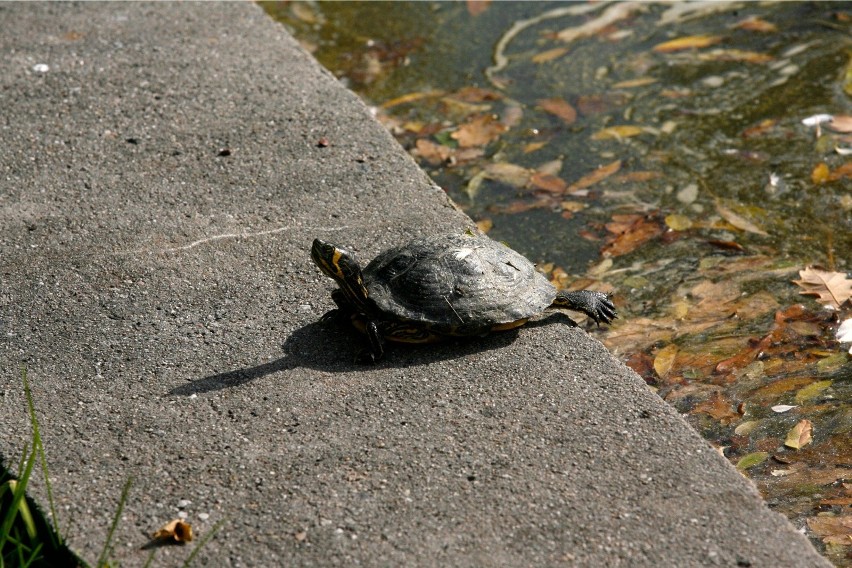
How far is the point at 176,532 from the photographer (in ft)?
8.66

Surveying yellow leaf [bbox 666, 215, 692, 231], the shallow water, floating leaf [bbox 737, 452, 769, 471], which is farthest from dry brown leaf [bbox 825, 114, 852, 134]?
floating leaf [bbox 737, 452, 769, 471]

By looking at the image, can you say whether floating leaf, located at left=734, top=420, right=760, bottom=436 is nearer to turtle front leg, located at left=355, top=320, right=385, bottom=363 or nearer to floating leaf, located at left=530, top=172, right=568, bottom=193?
turtle front leg, located at left=355, top=320, right=385, bottom=363

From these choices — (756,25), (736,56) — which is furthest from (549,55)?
(756,25)

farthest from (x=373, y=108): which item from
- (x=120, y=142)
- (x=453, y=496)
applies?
(x=453, y=496)

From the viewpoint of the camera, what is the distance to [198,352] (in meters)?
3.38

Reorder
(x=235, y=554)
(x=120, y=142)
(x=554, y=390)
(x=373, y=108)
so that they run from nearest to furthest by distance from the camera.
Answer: (x=235, y=554)
(x=554, y=390)
(x=120, y=142)
(x=373, y=108)

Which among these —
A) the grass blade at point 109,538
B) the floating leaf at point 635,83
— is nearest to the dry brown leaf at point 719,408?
the grass blade at point 109,538

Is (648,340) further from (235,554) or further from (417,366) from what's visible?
(235,554)

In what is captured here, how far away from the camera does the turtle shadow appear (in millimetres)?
3254

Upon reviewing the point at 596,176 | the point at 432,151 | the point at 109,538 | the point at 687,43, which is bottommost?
the point at 432,151

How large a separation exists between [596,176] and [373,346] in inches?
100

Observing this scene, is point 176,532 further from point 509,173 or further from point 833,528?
point 509,173

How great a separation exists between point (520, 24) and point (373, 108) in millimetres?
1398

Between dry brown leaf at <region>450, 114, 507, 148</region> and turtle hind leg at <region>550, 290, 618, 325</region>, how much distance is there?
2279 millimetres
